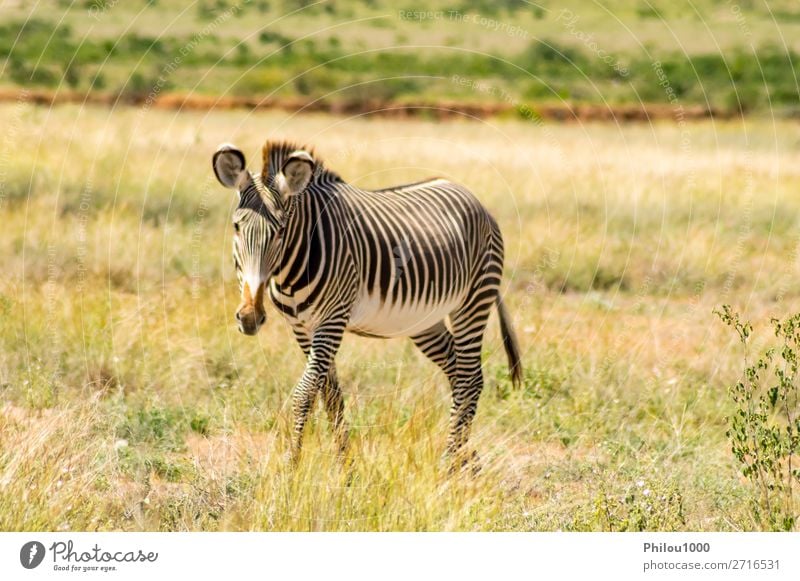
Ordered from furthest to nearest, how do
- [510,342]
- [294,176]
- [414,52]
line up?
[414,52] → [510,342] → [294,176]

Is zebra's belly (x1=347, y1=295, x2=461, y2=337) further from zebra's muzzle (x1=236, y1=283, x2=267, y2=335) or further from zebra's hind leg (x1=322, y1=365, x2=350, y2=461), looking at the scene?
zebra's muzzle (x1=236, y1=283, x2=267, y2=335)

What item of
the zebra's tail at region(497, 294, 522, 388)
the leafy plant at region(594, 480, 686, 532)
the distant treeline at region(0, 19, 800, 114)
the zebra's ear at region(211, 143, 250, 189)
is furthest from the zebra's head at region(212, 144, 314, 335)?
the distant treeline at region(0, 19, 800, 114)

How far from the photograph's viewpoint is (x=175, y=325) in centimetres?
950

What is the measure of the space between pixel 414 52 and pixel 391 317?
56.1 m

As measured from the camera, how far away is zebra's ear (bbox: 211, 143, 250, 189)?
6.33 meters

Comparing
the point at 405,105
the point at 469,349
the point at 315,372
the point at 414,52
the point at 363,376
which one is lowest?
the point at 363,376

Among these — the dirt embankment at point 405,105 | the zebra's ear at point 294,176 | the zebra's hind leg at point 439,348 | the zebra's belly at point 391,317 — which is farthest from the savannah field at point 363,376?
the dirt embankment at point 405,105

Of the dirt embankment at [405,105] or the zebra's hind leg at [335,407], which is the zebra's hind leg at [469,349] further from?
the dirt embankment at [405,105]

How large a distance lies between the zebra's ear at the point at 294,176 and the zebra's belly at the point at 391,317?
100cm

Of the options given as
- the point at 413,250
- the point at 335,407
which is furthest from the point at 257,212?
the point at 413,250

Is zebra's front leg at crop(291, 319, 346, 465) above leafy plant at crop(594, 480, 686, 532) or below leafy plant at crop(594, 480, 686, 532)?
above

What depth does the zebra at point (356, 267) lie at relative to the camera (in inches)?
249
